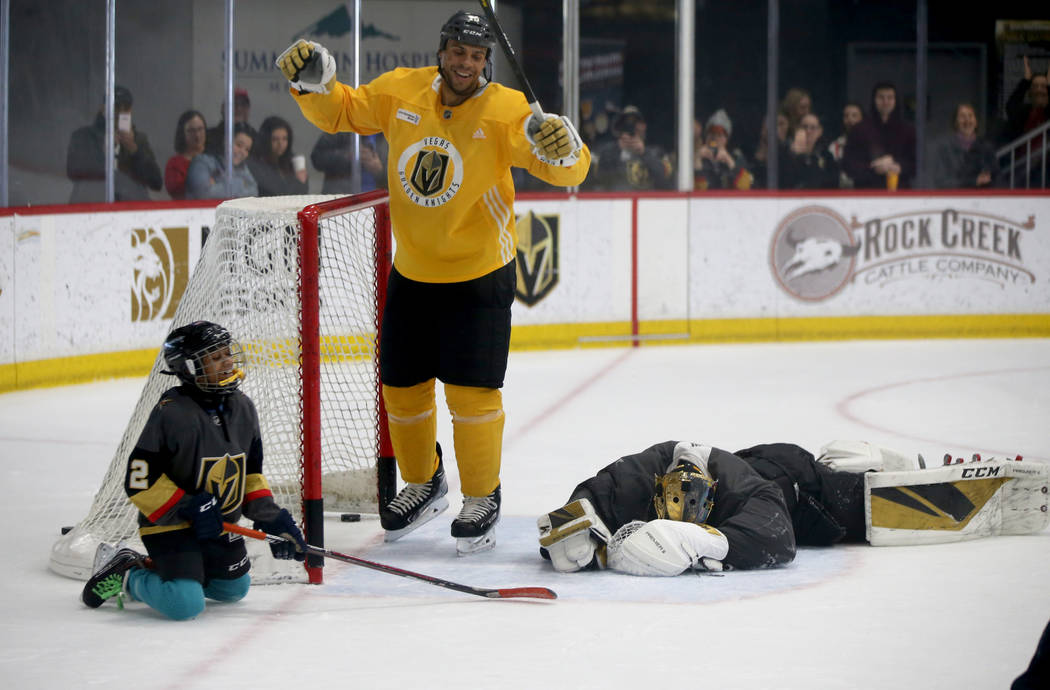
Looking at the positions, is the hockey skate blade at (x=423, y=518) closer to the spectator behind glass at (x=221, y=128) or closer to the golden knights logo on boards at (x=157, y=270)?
the golden knights logo on boards at (x=157, y=270)

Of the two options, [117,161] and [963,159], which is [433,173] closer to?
[117,161]

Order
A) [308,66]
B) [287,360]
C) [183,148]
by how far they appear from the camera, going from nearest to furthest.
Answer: [308,66], [287,360], [183,148]

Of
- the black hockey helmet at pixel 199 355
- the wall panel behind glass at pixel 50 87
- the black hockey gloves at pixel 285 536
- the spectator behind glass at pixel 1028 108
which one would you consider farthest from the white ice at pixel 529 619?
the spectator behind glass at pixel 1028 108

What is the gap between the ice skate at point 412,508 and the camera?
4.12 metres

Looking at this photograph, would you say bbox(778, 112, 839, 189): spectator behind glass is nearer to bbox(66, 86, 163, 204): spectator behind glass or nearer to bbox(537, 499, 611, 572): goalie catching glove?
bbox(66, 86, 163, 204): spectator behind glass

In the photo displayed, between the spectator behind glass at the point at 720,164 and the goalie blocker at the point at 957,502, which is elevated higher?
the spectator behind glass at the point at 720,164

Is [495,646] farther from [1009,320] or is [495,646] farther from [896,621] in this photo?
[1009,320]

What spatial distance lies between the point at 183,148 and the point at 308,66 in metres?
3.89

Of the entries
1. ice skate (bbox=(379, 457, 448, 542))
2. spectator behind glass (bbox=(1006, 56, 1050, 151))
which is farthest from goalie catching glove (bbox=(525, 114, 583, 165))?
spectator behind glass (bbox=(1006, 56, 1050, 151))

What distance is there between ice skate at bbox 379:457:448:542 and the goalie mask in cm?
74

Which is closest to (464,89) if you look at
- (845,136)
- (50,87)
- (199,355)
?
(199,355)

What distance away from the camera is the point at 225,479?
3.35 m

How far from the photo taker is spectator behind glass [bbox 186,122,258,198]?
7.52 metres

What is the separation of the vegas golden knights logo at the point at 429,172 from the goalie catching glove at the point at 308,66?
31 cm
